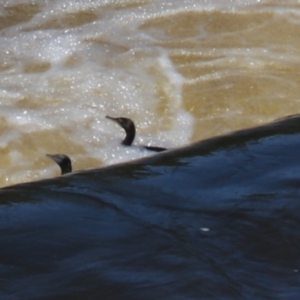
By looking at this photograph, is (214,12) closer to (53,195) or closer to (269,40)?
(269,40)

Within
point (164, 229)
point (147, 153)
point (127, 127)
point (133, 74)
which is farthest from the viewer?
point (133, 74)

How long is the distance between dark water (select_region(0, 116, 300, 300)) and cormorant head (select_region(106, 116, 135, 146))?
338 centimetres

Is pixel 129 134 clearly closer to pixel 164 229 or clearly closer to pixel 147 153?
pixel 147 153

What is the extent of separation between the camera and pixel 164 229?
2809 millimetres

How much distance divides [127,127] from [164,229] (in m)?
4.24

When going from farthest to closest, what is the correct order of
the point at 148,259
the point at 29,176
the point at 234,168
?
the point at 29,176 < the point at 234,168 < the point at 148,259

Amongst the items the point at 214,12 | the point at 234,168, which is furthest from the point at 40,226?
the point at 214,12

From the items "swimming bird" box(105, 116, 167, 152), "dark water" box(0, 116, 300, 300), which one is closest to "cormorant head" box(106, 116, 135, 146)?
"swimming bird" box(105, 116, 167, 152)

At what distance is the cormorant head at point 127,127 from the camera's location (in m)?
7.00

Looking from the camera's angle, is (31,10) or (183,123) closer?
(183,123)

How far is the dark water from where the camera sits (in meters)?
2.44

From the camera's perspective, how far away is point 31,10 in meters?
9.63

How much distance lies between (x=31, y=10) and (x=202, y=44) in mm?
1883

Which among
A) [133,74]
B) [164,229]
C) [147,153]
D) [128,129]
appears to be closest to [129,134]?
[128,129]
